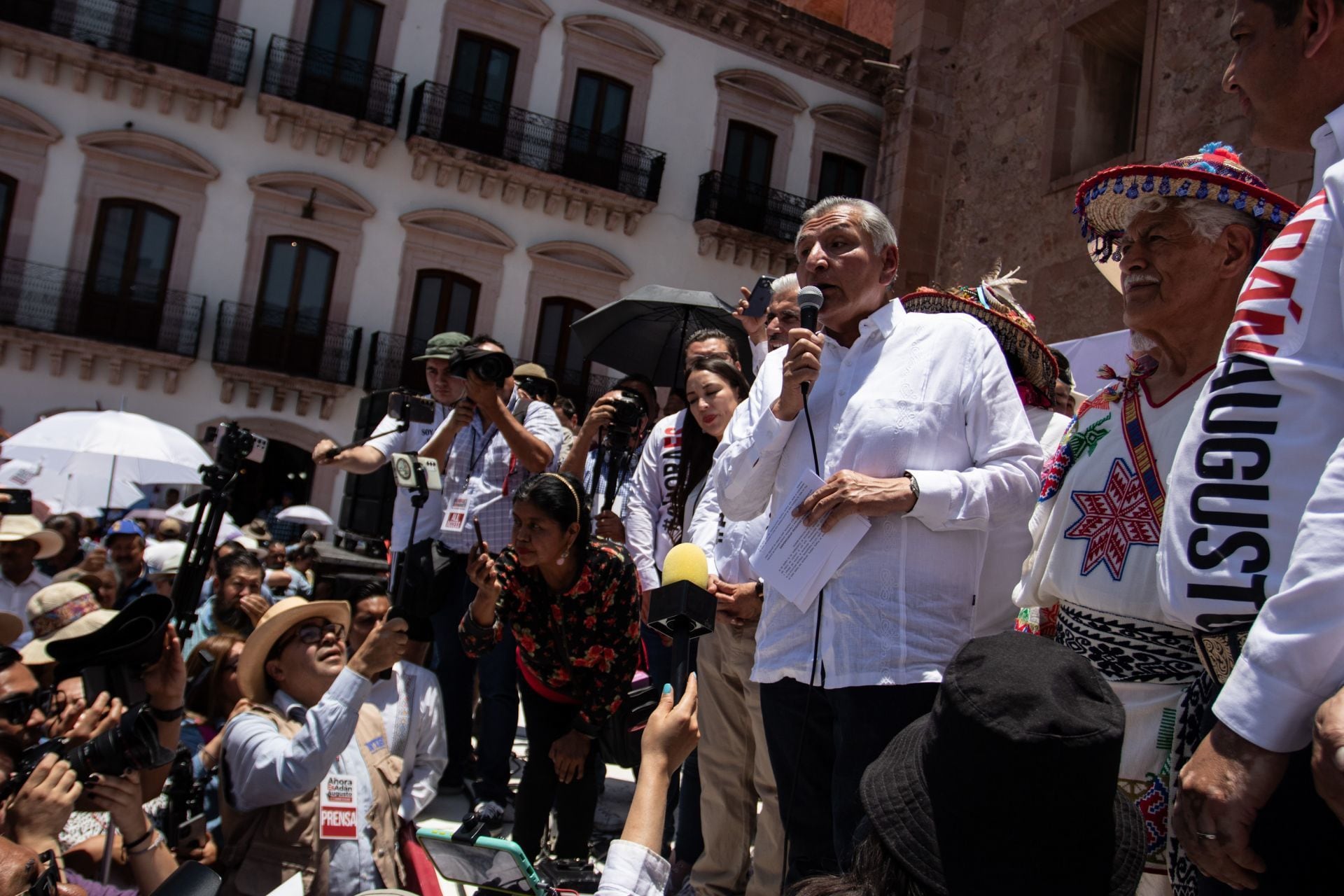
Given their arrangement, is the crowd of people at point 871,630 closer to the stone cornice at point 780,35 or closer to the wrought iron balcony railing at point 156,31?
the wrought iron balcony railing at point 156,31

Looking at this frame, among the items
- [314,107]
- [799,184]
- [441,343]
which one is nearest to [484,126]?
[314,107]

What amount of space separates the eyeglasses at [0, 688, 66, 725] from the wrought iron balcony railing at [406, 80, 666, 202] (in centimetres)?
1657

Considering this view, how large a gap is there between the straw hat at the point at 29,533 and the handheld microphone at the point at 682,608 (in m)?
5.92

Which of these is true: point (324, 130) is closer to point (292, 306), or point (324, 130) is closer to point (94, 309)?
point (292, 306)

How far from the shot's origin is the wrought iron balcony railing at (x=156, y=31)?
1627 centimetres

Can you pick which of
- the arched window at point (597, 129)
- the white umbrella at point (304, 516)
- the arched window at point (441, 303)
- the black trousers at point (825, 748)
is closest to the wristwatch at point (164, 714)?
the black trousers at point (825, 748)

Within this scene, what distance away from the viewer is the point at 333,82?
701 inches

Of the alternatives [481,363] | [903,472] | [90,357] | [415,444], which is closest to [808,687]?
[903,472]

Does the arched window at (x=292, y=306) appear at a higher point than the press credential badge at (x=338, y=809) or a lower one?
higher

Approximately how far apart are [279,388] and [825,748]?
16.9m

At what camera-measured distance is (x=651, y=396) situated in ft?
21.6

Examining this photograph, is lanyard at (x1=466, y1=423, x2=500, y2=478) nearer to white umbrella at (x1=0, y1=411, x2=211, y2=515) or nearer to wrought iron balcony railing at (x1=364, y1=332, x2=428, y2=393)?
white umbrella at (x1=0, y1=411, x2=211, y2=515)

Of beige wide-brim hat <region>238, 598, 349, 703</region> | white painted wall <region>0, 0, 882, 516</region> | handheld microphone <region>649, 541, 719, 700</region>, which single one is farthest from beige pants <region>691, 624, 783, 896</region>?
white painted wall <region>0, 0, 882, 516</region>

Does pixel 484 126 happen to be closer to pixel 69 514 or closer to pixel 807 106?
pixel 807 106
